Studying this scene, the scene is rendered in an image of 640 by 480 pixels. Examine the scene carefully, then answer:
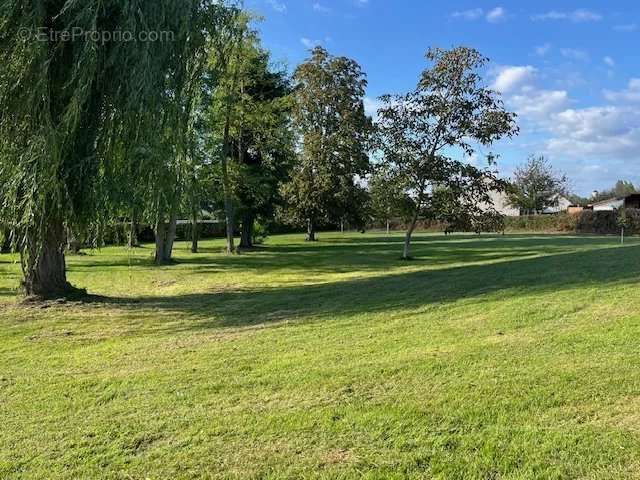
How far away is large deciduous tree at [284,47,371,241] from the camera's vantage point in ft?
106

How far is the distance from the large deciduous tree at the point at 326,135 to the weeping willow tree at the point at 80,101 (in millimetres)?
23528

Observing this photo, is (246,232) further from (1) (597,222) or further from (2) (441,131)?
(1) (597,222)

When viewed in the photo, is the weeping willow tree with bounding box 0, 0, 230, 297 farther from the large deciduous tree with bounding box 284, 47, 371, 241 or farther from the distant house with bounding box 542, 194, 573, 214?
the distant house with bounding box 542, 194, 573, 214

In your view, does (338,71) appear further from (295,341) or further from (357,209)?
(295,341)

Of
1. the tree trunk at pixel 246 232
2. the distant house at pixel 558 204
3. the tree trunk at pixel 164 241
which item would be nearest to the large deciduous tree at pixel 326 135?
the tree trunk at pixel 246 232

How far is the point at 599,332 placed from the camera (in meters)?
5.64

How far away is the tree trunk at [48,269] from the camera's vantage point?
9.31m

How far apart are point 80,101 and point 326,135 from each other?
84.5 feet

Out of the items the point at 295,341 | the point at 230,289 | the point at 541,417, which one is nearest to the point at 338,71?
the point at 230,289

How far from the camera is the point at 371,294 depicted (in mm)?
10070

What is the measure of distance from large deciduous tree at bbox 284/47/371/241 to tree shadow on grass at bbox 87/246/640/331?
67.0ft

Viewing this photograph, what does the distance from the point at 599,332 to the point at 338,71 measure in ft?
95.8

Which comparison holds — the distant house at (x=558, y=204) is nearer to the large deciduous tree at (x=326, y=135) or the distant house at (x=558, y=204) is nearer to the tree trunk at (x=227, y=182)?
the large deciduous tree at (x=326, y=135)

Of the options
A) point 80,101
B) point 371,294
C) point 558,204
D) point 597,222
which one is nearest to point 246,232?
point 371,294
